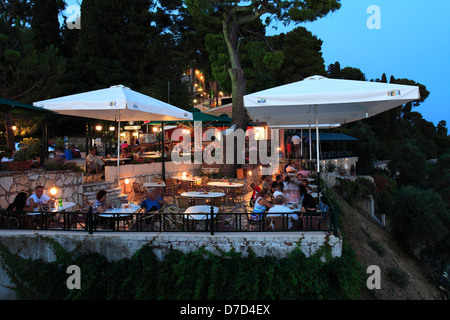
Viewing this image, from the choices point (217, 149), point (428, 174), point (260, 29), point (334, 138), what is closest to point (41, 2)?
point (260, 29)

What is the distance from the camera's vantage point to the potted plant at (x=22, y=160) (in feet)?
25.6

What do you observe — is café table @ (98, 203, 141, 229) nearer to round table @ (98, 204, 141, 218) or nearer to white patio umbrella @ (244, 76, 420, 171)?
round table @ (98, 204, 141, 218)

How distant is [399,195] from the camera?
15.2m

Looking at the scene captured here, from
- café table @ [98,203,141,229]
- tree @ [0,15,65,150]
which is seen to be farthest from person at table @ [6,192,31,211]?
tree @ [0,15,65,150]

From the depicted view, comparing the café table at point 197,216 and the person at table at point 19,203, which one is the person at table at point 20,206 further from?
the café table at point 197,216

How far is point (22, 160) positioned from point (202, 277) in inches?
238

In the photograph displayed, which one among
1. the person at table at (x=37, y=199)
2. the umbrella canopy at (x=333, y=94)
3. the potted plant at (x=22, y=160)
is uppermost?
the umbrella canopy at (x=333, y=94)

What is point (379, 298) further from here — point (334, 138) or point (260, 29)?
point (260, 29)

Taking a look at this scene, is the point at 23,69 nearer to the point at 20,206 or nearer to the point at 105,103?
the point at 105,103

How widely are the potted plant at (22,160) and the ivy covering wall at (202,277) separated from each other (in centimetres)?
358

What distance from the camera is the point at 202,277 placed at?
5074 mm

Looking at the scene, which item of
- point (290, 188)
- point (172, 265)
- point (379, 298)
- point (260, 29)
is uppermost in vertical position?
point (260, 29)

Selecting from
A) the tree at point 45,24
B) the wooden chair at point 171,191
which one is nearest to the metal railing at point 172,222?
the wooden chair at point 171,191
